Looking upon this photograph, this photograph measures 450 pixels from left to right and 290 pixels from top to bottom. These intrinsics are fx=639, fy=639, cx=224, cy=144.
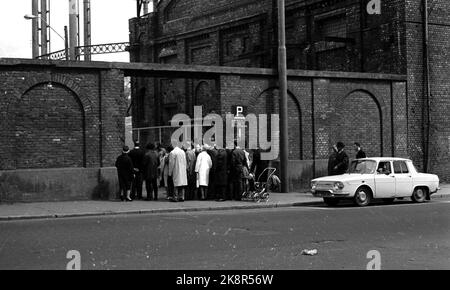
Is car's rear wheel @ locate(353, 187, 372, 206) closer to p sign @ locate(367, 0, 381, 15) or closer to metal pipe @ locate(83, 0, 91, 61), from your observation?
p sign @ locate(367, 0, 381, 15)

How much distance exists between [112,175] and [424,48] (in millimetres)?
13917

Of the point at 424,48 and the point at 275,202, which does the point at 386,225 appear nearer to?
the point at 275,202

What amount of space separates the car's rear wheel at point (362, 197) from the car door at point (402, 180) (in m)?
0.98

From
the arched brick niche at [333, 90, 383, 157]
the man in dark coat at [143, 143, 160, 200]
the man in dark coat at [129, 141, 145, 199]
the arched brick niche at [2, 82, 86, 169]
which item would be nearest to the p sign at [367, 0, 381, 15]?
the arched brick niche at [333, 90, 383, 157]

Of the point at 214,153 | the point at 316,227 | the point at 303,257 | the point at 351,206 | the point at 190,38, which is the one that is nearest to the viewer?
the point at 303,257

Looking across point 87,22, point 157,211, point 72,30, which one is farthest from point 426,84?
point 87,22

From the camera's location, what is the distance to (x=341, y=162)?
20.5 meters

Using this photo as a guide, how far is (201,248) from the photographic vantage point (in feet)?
33.2

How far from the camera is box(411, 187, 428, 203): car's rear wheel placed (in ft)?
63.8

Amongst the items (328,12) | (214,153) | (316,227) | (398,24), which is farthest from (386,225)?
(328,12)

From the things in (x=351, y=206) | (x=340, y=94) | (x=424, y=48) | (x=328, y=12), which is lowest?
(x=351, y=206)

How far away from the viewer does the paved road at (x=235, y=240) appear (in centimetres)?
880

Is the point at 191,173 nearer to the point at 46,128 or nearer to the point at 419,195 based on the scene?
the point at 46,128

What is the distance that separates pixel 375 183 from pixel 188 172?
5.84 m
